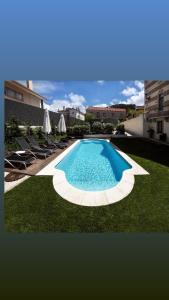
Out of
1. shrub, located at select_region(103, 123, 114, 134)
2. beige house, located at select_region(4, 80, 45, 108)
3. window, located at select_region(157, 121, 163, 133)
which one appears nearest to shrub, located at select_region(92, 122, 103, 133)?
shrub, located at select_region(103, 123, 114, 134)

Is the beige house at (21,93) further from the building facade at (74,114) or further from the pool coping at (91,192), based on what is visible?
the pool coping at (91,192)

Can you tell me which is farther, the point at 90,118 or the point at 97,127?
Answer: the point at 90,118

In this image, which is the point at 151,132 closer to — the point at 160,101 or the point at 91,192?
the point at 160,101

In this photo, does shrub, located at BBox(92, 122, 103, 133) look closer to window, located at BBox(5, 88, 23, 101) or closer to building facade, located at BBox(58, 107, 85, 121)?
building facade, located at BBox(58, 107, 85, 121)

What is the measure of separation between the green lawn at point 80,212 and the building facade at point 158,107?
8.40 metres

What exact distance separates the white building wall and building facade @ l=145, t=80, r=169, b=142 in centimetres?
108

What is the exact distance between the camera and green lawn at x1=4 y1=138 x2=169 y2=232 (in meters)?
4.97

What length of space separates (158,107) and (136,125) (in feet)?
14.8

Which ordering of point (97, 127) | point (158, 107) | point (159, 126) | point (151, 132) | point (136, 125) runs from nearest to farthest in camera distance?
point (158, 107) → point (159, 126) → point (151, 132) → point (97, 127) → point (136, 125)

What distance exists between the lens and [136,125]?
62.3 feet

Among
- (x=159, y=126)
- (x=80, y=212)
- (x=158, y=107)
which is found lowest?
(x=80, y=212)

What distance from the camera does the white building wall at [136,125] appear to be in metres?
17.6

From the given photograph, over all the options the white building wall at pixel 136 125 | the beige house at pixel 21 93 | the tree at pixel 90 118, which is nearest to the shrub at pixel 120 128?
the white building wall at pixel 136 125

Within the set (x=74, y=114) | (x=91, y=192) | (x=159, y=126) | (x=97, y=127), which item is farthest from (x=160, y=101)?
(x=91, y=192)
